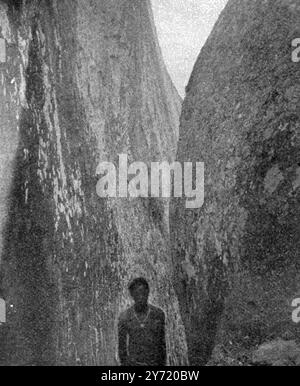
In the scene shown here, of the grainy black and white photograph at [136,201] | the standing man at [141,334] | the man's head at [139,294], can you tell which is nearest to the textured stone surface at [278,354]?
the grainy black and white photograph at [136,201]

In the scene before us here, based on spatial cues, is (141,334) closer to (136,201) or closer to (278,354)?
(278,354)

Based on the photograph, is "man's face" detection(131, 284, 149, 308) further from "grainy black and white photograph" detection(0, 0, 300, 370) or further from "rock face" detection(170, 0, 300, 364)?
"rock face" detection(170, 0, 300, 364)

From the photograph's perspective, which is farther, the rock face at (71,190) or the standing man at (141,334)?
the rock face at (71,190)

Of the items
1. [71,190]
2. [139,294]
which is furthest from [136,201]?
[139,294]

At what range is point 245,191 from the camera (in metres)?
5.96

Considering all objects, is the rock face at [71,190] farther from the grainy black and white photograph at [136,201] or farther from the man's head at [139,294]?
the man's head at [139,294]

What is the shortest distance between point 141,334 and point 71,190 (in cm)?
219

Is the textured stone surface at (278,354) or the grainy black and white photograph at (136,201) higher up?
the grainy black and white photograph at (136,201)

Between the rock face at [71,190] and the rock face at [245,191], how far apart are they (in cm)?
66

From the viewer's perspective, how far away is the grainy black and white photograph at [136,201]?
17.6ft

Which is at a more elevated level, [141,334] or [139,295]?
[139,295]

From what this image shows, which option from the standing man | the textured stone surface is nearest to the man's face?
the standing man

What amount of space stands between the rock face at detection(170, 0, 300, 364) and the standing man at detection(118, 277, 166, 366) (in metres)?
1.12

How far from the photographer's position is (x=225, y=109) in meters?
6.80
